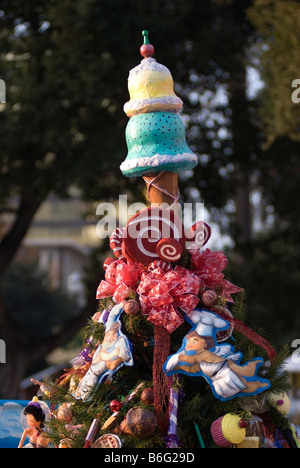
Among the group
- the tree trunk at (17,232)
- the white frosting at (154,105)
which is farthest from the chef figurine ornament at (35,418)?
the tree trunk at (17,232)

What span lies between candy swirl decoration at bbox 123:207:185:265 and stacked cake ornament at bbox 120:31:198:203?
17 cm

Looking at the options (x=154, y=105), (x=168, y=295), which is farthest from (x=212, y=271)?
(x=154, y=105)

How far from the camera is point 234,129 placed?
10258 mm

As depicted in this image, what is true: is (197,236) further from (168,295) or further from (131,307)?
(131,307)

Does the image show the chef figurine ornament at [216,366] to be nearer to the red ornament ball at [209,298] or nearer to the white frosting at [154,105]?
the red ornament ball at [209,298]

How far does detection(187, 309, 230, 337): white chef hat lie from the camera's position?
3.01 m

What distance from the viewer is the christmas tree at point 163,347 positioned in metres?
2.92

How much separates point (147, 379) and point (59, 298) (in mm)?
17158

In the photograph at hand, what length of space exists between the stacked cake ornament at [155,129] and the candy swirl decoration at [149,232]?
173mm

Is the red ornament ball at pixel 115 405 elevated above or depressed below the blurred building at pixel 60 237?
below

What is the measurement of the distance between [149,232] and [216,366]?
752 millimetres

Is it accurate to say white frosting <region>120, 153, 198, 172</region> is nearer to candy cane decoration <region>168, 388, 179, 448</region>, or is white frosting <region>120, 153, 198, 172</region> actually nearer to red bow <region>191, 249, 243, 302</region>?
red bow <region>191, 249, 243, 302</region>

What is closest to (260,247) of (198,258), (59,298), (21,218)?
(21,218)

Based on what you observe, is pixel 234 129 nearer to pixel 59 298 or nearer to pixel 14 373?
pixel 14 373
